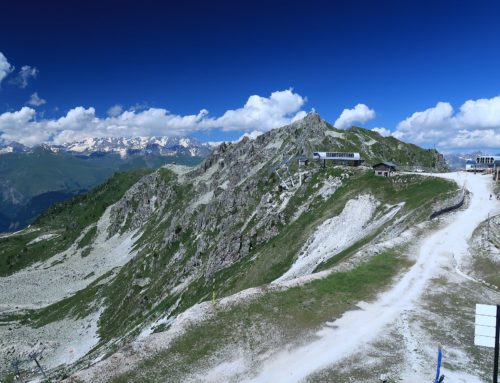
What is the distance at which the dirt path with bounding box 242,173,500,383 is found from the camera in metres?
25.2

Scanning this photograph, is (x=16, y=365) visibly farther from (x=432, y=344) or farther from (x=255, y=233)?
(x=432, y=344)

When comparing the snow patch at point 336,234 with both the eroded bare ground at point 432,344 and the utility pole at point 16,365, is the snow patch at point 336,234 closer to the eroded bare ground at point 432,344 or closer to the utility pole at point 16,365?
the eroded bare ground at point 432,344

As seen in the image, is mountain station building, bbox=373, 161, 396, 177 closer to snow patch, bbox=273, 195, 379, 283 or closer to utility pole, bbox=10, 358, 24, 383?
snow patch, bbox=273, 195, 379, 283

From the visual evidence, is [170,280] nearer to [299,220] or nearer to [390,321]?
[299,220]

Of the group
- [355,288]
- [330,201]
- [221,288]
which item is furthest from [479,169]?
[355,288]

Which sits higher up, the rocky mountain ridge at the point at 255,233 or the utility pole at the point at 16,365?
the rocky mountain ridge at the point at 255,233

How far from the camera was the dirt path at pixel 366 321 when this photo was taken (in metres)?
25.2

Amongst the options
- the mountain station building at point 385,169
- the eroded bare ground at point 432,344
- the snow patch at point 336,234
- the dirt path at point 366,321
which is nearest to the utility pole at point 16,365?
the snow patch at point 336,234

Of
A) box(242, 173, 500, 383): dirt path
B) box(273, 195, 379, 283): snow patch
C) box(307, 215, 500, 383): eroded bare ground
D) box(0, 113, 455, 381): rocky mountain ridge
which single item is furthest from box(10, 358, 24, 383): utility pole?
box(307, 215, 500, 383): eroded bare ground

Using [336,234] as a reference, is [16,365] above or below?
below

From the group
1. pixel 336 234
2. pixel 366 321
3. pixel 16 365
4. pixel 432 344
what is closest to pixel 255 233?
pixel 336 234

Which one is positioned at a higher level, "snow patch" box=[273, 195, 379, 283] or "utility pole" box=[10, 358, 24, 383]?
"snow patch" box=[273, 195, 379, 283]

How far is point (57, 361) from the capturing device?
108 metres

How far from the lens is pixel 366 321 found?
30750 millimetres
